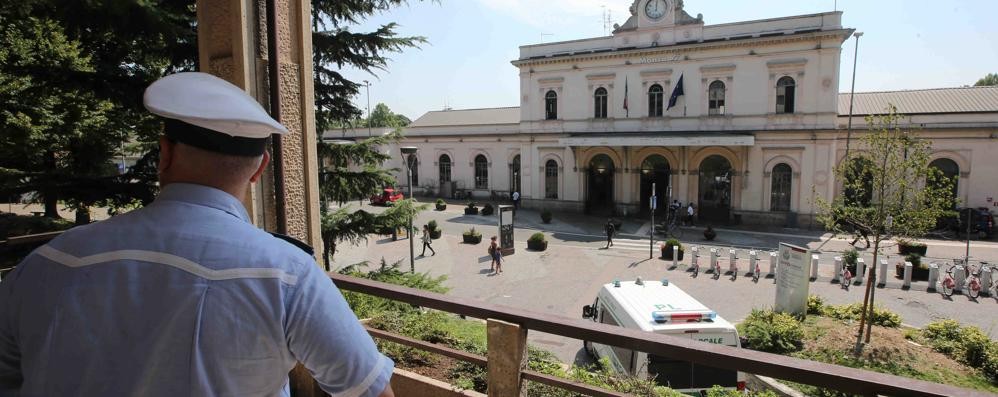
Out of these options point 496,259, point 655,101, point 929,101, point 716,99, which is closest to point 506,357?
point 496,259

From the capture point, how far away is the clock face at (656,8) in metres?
28.8

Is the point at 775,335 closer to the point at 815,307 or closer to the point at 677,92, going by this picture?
the point at 815,307

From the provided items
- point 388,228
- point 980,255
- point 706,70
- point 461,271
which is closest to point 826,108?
point 706,70

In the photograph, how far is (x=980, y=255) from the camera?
67.3ft

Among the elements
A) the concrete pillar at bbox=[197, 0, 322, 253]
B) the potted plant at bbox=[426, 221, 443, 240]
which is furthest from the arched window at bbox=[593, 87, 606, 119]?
the concrete pillar at bbox=[197, 0, 322, 253]

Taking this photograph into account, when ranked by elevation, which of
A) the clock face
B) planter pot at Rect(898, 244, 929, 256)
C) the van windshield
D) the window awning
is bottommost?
planter pot at Rect(898, 244, 929, 256)

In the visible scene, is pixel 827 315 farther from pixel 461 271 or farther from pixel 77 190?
pixel 77 190

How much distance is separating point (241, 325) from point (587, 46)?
105ft

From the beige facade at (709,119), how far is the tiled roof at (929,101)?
0.09 meters

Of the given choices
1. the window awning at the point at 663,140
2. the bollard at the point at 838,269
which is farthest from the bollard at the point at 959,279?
the window awning at the point at 663,140

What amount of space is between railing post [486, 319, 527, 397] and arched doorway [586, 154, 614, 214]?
29.7m

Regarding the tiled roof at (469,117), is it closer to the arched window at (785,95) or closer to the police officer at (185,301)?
the arched window at (785,95)

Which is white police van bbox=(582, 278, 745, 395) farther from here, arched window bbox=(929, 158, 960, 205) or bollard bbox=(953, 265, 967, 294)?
arched window bbox=(929, 158, 960, 205)

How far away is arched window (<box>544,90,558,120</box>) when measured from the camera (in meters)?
32.9
